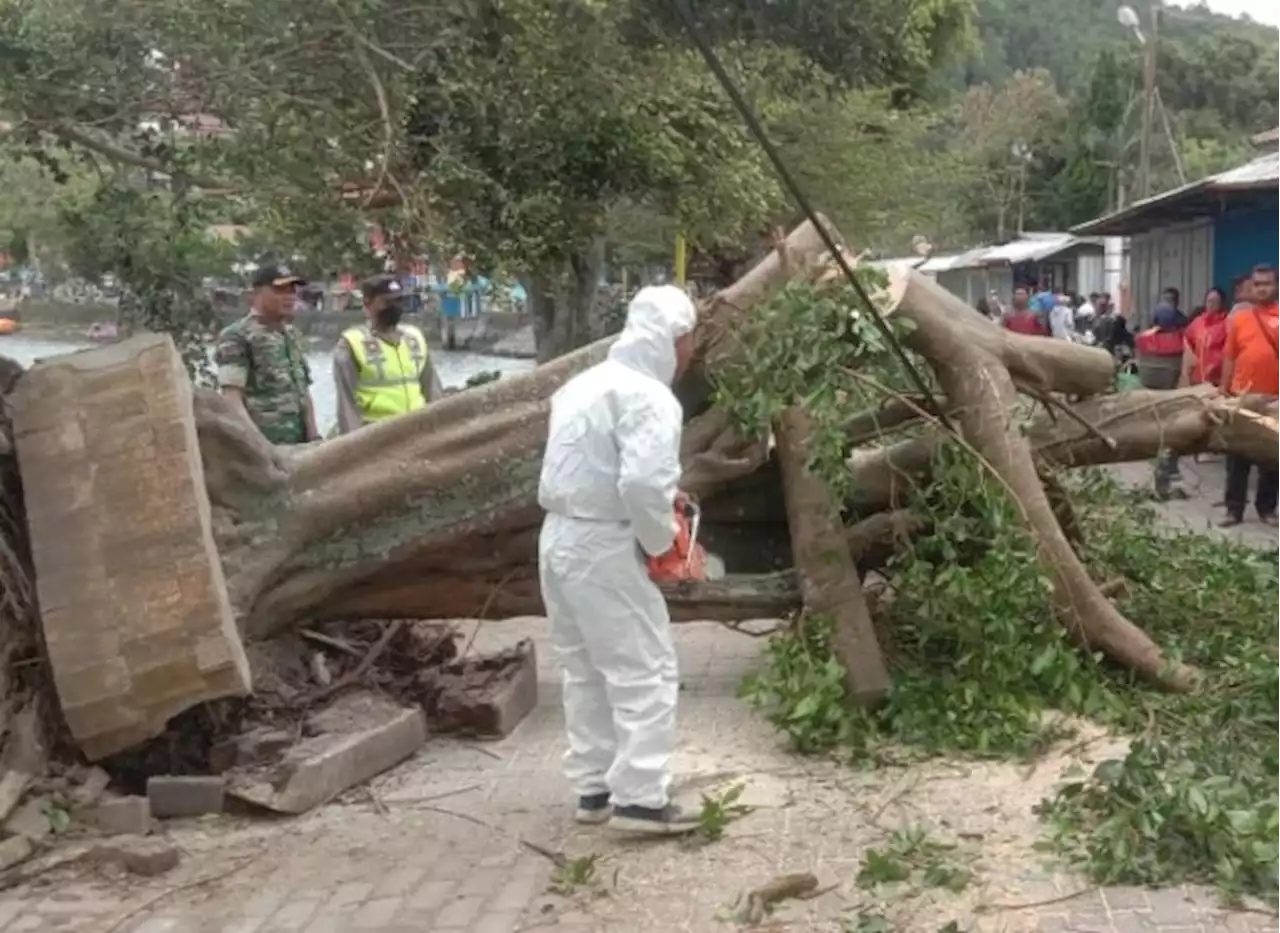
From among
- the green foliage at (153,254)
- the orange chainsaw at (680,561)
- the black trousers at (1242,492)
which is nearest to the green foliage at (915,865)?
the orange chainsaw at (680,561)

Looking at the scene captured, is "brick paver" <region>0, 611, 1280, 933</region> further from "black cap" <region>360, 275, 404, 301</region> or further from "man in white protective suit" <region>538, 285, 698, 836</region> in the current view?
"black cap" <region>360, 275, 404, 301</region>

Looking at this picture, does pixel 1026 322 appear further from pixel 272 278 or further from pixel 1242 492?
pixel 272 278

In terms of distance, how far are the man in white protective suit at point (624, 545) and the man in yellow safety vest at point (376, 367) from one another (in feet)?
8.89

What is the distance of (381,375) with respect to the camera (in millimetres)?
7898

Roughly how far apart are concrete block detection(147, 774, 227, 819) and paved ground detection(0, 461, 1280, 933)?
0.08 m

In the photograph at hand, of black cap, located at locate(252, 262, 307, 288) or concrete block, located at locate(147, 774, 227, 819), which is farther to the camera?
black cap, located at locate(252, 262, 307, 288)

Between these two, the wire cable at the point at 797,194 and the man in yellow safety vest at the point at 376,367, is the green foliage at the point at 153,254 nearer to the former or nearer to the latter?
the man in yellow safety vest at the point at 376,367

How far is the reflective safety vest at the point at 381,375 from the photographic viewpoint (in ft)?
25.8

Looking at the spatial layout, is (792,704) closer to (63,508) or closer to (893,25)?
(63,508)

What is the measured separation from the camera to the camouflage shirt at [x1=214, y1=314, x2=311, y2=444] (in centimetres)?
768

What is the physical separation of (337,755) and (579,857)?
1180 millimetres

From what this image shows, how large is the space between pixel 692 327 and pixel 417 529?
1.72 meters

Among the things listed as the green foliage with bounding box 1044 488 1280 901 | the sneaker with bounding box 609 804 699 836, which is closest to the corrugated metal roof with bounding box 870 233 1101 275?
the green foliage with bounding box 1044 488 1280 901

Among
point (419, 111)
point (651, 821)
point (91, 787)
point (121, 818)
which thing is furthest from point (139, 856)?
point (419, 111)
